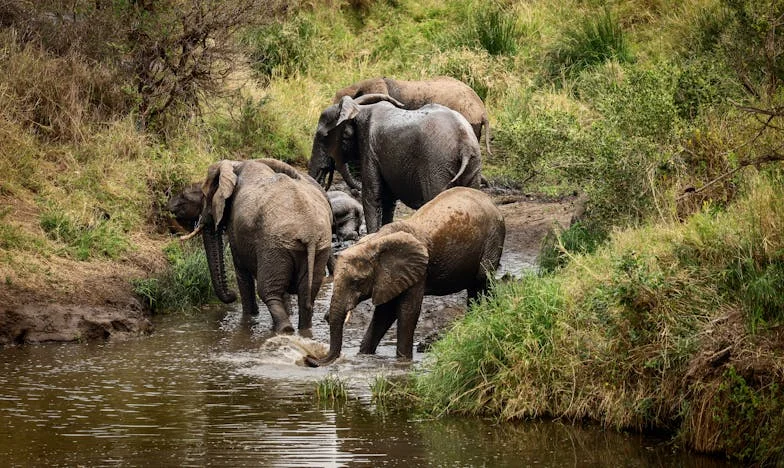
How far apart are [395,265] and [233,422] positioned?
2213mm

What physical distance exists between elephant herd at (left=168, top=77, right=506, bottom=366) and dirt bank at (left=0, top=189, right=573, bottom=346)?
2.12 feet

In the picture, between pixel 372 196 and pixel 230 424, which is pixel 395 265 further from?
pixel 372 196

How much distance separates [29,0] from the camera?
16266 mm

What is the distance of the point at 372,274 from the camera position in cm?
1017

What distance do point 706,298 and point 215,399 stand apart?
348cm

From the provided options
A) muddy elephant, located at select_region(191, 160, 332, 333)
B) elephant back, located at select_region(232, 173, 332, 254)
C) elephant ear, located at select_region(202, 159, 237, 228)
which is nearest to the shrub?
elephant ear, located at select_region(202, 159, 237, 228)

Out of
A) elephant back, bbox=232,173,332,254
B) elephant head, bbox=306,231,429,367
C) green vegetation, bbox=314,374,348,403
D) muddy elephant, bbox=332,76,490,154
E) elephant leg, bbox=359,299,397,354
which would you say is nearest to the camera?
green vegetation, bbox=314,374,348,403

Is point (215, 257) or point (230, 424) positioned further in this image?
point (215, 257)

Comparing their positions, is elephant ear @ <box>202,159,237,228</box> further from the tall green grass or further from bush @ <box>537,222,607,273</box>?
the tall green grass

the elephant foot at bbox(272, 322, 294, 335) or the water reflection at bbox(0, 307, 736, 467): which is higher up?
the water reflection at bbox(0, 307, 736, 467)

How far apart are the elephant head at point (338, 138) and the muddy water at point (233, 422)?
4103 millimetres

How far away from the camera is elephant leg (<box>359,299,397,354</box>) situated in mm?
10625

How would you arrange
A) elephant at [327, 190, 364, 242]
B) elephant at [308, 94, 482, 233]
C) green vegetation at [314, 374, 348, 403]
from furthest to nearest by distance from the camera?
elephant at [327, 190, 364, 242]
elephant at [308, 94, 482, 233]
green vegetation at [314, 374, 348, 403]

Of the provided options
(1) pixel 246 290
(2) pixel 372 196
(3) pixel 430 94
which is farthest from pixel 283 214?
(3) pixel 430 94
